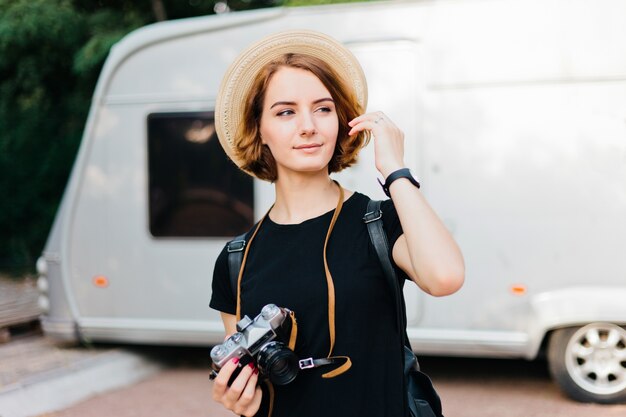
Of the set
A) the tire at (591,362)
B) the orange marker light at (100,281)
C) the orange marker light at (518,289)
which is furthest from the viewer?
the orange marker light at (100,281)

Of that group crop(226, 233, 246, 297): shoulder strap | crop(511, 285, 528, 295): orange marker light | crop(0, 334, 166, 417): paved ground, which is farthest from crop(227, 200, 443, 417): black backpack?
crop(0, 334, 166, 417): paved ground

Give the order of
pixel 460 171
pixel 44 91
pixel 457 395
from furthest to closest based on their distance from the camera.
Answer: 1. pixel 44 91
2. pixel 457 395
3. pixel 460 171

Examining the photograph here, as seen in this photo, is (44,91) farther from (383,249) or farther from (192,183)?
(383,249)

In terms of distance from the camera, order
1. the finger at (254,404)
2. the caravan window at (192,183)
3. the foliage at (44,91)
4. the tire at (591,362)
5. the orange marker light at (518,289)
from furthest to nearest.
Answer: the foliage at (44,91), the caravan window at (192,183), the orange marker light at (518,289), the tire at (591,362), the finger at (254,404)

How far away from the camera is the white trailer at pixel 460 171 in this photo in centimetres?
526

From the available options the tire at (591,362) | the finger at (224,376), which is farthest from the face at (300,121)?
the tire at (591,362)

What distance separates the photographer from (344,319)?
1.70m

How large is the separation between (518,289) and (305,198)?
3.82m

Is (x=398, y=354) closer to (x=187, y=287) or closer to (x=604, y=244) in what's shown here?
(x=604, y=244)

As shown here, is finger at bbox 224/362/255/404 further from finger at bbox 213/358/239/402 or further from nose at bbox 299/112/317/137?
nose at bbox 299/112/317/137

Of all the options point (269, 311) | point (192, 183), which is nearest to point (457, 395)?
point (192, 183)

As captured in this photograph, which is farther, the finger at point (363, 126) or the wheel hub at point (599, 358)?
the wheel hub at point (599, 358)

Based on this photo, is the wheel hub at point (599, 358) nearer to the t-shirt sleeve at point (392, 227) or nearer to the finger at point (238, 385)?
the t-shirt sleeve at point (392, 227)

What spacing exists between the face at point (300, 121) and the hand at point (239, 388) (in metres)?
0.50
